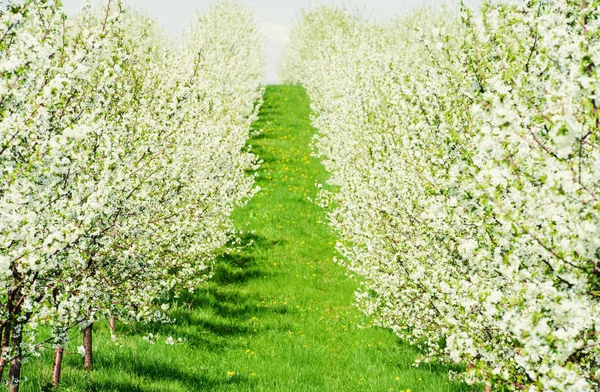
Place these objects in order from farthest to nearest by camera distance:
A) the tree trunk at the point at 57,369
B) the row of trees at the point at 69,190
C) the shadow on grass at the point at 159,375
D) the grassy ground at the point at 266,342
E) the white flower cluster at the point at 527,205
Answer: the grassy ground at the point at 266,342 < the shadow on grass at the point at 159,375 < the tree trunk at the point at 57,369 < the row of trees at the point at 69,190 < the white flower cluster at the point at 527,205

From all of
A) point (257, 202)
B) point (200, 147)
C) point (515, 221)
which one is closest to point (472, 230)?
point (515, 221)

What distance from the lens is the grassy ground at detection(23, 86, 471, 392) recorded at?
852 cm

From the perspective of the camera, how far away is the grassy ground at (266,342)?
336 inches

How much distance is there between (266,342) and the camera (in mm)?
10516

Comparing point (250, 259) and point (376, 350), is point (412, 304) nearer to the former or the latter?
point (376, 350)

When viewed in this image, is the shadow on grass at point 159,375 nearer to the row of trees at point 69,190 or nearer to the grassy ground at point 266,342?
the grassy ground at point 266,342

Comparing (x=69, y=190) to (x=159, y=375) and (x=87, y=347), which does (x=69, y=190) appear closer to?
(x=87, y=347)

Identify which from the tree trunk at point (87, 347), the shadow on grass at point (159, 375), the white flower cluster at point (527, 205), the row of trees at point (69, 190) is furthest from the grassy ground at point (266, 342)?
the white flower cluster at point (527, 205)

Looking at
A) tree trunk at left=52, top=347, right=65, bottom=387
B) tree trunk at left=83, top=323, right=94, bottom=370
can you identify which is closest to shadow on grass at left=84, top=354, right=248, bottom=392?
tree trunk at left=83, top=323, right=94, bottom=370

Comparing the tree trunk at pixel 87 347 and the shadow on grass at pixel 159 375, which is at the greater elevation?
the tree trunk at pixel 87 347

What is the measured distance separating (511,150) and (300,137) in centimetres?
2862

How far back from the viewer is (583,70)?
Result: 3305 mm

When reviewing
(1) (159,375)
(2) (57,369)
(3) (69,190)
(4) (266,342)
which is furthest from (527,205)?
(4) (266,342)

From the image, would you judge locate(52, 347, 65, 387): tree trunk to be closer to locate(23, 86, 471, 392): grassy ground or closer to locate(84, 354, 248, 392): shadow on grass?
locate(23, 86, 471, 392): grassy ground
